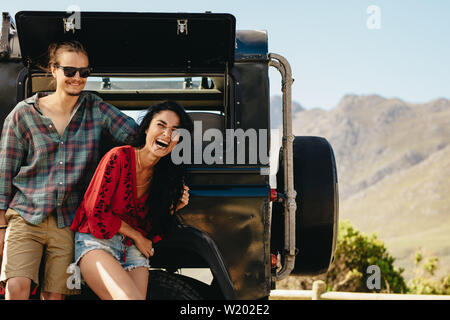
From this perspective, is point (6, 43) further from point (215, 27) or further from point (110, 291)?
point (110, 291)

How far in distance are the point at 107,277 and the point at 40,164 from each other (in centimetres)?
69

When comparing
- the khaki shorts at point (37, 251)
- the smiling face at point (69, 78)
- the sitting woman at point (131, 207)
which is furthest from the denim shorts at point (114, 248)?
the smiling face at point (69, 78)

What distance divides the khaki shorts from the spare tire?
129 cm

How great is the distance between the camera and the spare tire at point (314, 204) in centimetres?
322

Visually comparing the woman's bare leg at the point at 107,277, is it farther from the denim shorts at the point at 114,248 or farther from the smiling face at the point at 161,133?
the smiling face at the point at 161,133

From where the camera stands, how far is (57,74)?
2.81 metres

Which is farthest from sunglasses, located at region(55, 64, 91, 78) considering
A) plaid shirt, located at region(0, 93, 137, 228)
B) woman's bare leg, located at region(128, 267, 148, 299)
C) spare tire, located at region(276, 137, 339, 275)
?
spare tire, located at region(276, 137, 339, 275)

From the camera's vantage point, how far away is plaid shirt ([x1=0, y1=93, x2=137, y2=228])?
2703 mm

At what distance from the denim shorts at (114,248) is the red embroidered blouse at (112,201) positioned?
31 mm

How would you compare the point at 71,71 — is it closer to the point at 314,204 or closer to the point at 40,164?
the point at 40,164
